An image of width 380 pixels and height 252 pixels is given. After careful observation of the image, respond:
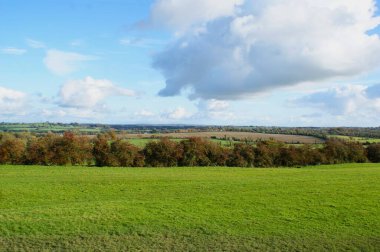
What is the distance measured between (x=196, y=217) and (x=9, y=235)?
9642 millimetres

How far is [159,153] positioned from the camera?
78.0 meters

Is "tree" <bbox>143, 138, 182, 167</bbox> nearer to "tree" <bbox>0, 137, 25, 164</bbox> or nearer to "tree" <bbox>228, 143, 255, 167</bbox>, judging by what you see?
"tree" <bbox>228, 143, 255, 167</bbox>

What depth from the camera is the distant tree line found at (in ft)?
244

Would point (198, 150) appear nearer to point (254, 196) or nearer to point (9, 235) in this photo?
point (254, 196)

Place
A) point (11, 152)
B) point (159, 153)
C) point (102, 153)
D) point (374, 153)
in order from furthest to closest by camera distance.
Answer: point (374, 153)
point (159, 153)
point (102, 153)
point (11, 152)

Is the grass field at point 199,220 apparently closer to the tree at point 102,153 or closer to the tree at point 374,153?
the tree at point 102,153

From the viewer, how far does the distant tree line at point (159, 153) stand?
74.4 m

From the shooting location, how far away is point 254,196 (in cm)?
2856

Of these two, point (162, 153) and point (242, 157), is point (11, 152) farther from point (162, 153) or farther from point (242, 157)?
point (242, 157)

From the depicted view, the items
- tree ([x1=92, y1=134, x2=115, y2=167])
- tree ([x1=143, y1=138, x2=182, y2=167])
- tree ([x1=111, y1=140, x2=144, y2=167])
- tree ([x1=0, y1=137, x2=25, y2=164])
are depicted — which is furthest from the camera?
tree ([x1=143, y1=138, x2=182, y2=167])

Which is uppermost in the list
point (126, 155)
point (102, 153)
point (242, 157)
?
point (102, 153)

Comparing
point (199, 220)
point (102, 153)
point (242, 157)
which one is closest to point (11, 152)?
point (102, 153)

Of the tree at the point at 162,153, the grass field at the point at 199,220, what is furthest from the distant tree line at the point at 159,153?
the grass field at the point at 199,220

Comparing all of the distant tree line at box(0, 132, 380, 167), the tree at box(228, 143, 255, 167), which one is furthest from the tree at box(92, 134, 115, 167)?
the tree at box(228, 143, 255, 167)
